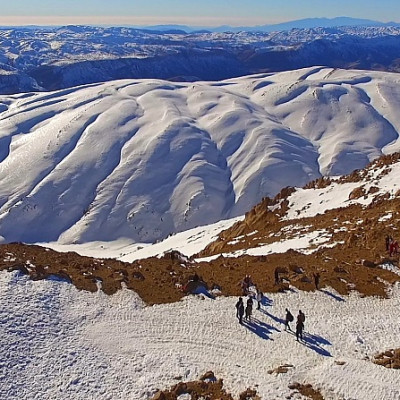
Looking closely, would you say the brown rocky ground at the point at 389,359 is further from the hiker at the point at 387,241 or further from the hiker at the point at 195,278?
the hiker at the point at 387,241

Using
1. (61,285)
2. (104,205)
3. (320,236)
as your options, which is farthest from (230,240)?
(104,205)

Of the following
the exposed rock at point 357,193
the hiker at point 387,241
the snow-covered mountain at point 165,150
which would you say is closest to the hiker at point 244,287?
the hiker at point 387,241

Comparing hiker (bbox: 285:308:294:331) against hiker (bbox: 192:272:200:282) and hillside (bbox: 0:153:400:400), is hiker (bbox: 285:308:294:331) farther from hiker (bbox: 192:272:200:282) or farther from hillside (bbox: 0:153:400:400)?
hiker (bbox: 192:272:200:282)

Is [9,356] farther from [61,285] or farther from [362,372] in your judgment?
[362,372]

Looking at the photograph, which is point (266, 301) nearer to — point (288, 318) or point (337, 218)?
point (288, 318)

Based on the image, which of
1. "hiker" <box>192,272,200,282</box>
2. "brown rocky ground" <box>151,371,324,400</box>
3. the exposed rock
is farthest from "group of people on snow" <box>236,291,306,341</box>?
the exposed rock
